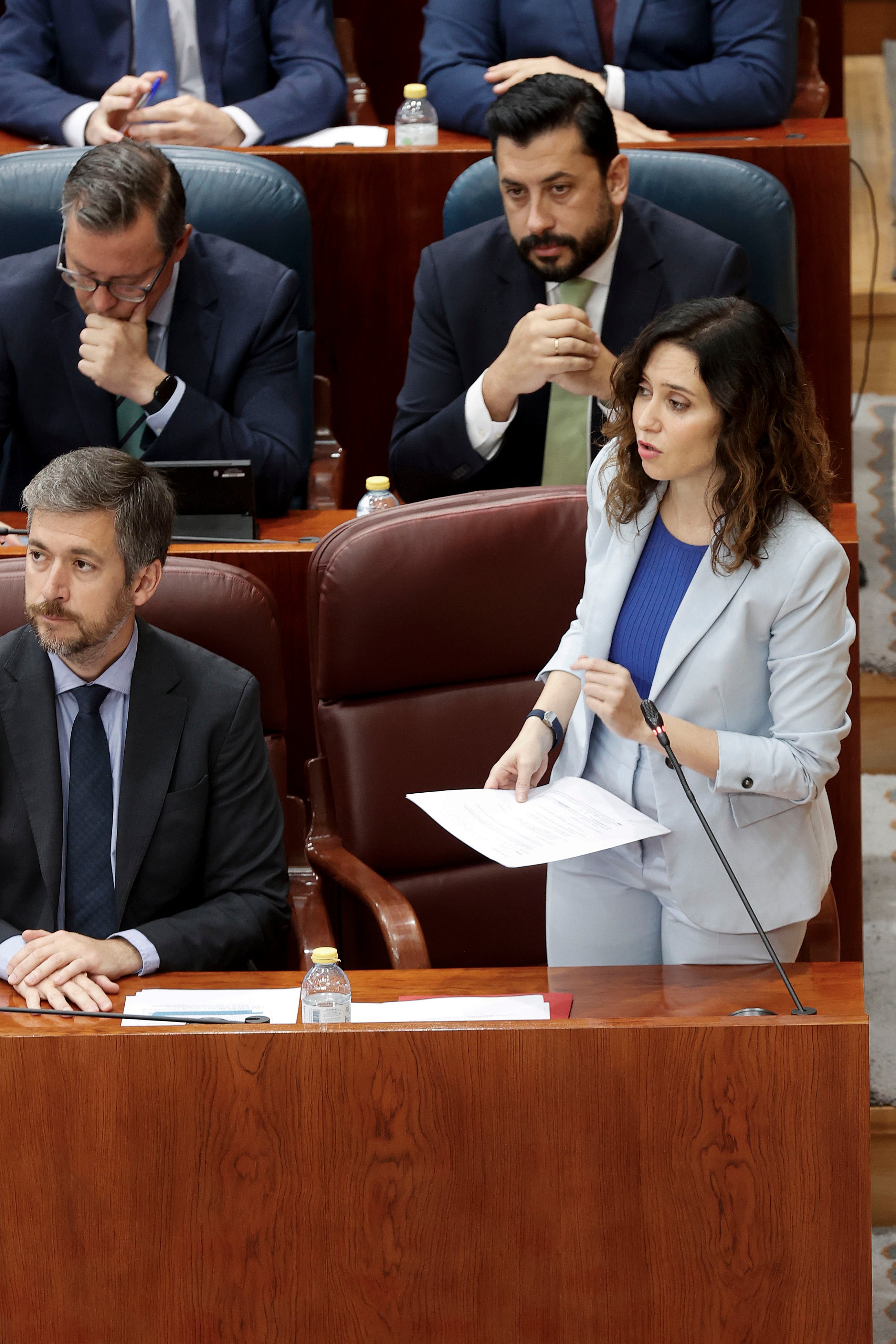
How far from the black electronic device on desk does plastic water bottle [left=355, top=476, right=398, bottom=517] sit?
17cm

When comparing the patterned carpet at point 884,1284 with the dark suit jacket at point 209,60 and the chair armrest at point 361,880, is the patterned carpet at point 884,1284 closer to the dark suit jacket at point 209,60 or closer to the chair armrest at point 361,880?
the chair armrest at point 361,880

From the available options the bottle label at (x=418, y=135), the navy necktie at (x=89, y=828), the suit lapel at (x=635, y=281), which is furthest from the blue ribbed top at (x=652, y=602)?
the bottle label at (x=418, y=135)

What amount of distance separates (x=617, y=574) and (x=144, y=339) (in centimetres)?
91

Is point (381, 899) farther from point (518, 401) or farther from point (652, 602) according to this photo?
point (518, 401)

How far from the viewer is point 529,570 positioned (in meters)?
1.65

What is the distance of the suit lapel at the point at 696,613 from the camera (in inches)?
50.5

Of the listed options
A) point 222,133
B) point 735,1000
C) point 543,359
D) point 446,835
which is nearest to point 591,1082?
point 735,1000

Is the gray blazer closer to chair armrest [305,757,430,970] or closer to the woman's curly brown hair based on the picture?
the woman's curly brown hair

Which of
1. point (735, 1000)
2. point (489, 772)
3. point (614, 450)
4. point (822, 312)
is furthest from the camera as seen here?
point (822, 312)

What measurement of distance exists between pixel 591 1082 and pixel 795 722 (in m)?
0.39

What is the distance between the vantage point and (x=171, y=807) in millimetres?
1466

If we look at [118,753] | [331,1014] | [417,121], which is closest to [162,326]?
[417,121]

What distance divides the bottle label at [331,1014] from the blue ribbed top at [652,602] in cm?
37

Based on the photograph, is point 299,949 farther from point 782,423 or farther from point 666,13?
point 666,13
